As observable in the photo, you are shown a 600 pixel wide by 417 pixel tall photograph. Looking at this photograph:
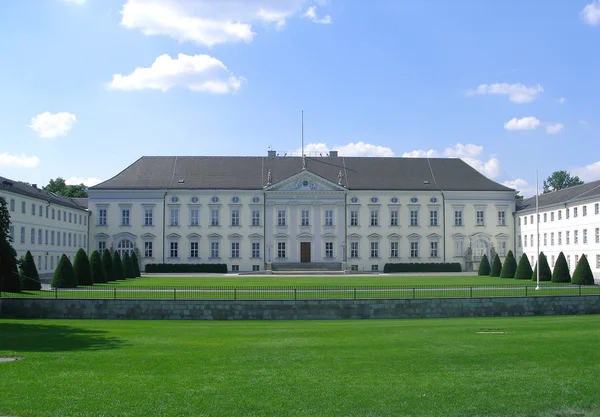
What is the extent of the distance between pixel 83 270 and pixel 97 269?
3.73 m

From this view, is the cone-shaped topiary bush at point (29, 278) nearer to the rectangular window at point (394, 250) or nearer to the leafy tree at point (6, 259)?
the leafy tree at point (6, 259)

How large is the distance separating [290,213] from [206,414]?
2403 inches

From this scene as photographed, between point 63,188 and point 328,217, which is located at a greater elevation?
point 63,188

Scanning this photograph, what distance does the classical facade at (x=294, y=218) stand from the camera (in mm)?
71625

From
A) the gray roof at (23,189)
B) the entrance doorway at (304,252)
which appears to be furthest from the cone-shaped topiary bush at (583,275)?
the gray roof at (23,189)

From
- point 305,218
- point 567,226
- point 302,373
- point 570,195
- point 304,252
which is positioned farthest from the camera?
point 304,252

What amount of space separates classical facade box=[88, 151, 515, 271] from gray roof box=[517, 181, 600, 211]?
4.28 m

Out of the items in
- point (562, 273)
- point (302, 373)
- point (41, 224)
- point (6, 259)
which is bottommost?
point (302, 373)

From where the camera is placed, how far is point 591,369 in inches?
593

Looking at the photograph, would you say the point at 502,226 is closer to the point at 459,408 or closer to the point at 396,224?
the point at 396,224

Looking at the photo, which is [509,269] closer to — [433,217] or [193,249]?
[433,217]

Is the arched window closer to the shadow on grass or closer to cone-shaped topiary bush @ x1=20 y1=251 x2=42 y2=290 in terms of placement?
cone-shaped topiary bush @ x1=20 y1=251 x2=42 y2=290

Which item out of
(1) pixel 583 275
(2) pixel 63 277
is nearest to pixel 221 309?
(2) pixel 63 277

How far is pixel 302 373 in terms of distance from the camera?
14758mm
